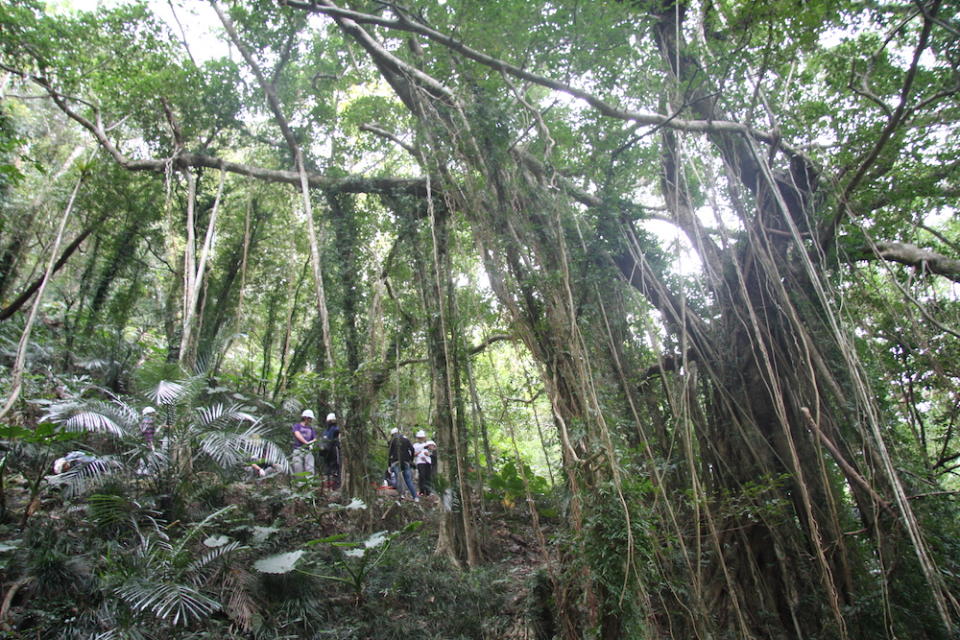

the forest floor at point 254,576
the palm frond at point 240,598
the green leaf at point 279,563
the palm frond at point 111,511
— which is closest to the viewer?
the forest floor at point 254,576

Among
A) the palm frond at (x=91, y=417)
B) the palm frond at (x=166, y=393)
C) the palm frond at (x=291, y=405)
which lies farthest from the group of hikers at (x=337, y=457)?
the palm frond at (x=91, y=417)

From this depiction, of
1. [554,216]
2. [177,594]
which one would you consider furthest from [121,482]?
[554,216]

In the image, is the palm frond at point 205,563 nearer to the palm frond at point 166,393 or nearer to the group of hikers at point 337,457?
the palm frond at point 166,393

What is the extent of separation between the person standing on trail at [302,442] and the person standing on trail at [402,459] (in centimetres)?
79

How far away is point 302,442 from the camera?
4844 mm

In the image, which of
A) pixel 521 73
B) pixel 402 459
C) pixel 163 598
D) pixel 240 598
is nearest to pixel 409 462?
pixel 402 459

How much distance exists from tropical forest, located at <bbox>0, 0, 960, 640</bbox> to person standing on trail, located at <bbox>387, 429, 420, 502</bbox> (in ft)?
0.19

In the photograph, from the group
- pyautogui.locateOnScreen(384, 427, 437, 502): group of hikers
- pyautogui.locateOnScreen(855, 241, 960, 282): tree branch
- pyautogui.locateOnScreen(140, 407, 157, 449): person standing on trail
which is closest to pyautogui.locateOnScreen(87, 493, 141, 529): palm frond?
pyautogui.locateOnScreen(140, 407, 157, 449): person standing on trail

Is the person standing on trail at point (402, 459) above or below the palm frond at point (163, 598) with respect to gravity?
above

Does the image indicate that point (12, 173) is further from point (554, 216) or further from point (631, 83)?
point (631, 83)

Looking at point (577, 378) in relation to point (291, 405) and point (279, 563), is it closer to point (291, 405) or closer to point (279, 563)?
point (279, 563)

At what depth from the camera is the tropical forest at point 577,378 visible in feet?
9.07

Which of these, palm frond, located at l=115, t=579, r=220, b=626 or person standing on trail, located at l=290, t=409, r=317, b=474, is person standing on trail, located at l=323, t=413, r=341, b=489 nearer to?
person standing on trail, located at l=290, t=409, r=317, b=474

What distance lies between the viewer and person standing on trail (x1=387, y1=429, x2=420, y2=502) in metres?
5.34
